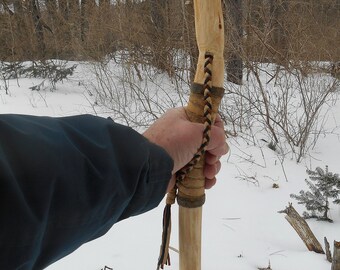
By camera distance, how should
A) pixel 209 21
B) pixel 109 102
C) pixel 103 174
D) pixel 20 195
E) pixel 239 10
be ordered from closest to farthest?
pixel 20 195 < pixel 103 174 < pixel 209 21 < pixel 239 10 < pixel 109 102

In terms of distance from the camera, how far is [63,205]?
667mm

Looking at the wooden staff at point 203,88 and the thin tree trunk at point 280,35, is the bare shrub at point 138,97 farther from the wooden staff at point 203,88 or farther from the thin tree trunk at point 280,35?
the wooden staff at point 203,88

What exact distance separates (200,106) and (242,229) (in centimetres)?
163

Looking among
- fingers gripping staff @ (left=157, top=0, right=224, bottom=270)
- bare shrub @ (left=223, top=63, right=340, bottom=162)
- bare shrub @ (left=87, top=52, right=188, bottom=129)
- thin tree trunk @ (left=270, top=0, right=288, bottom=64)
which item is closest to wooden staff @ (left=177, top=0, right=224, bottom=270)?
fingers gripping staff @ (left=157, top=0, right=224, bottom=270)

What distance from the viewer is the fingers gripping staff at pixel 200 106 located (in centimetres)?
101

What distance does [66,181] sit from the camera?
2.19ft

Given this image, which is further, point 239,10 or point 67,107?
point 67,107

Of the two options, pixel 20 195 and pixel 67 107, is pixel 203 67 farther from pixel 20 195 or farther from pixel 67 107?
pixel 67 107

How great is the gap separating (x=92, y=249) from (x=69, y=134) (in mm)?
1644

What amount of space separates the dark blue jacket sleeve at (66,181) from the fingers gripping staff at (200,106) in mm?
194

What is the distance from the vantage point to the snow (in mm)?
2080

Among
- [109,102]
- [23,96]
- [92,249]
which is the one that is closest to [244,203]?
[92,249]

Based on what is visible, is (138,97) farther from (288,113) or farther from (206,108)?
(206,108)

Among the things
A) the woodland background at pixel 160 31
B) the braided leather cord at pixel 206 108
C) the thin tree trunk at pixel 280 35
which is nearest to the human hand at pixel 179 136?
the braided leather cord at pixel 206 108
